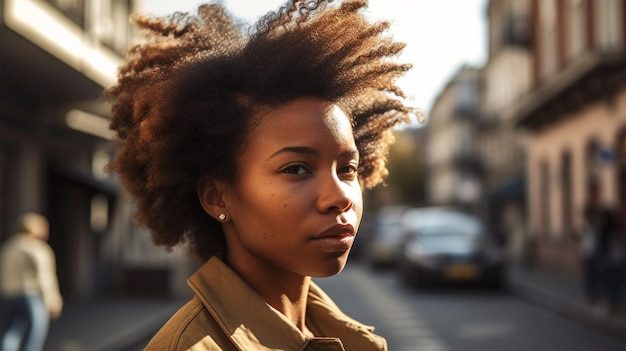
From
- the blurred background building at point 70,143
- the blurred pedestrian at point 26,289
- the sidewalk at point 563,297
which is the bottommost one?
the sidewalk at point 563,297

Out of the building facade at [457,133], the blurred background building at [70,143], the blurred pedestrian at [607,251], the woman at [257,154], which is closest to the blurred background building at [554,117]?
the blurred pedestrian at [607,251]

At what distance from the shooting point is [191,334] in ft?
5.48

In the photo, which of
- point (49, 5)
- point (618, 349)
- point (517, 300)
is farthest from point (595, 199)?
point (49, 5)

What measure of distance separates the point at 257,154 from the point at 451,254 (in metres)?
18.6

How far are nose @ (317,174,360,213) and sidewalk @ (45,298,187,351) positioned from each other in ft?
31.5

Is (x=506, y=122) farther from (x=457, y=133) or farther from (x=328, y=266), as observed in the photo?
(x=328, y=266)

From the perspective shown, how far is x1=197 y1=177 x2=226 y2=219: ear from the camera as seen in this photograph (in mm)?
1970

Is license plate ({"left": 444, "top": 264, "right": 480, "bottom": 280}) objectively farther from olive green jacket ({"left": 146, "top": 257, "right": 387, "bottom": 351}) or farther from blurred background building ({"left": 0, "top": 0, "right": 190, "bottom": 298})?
olive green jacket ({"left": 146, "top": 257, "right": 387, "bottom": 351})

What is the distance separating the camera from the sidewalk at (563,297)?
1370cm

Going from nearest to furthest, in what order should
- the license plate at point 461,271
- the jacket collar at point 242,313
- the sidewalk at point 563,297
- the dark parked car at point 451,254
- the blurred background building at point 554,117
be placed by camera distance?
the jacket collar at point 242,313
the sidewalk at point 563,297
the license plate at point 461,271
the dark parked car at point 451,254
the blurred background building at point 554,117

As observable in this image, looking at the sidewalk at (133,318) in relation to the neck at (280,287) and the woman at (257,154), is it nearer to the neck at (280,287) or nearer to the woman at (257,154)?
the woman at (257,154)

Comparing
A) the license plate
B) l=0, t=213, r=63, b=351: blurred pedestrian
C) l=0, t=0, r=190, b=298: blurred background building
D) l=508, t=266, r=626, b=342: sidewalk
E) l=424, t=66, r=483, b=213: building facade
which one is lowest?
l=508, t=266, r=626, b=342: sidewalk

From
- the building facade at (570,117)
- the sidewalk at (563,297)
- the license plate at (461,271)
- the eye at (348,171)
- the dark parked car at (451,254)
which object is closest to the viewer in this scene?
the eye at (348,171)

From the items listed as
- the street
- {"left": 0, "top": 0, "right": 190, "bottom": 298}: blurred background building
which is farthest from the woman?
the street
